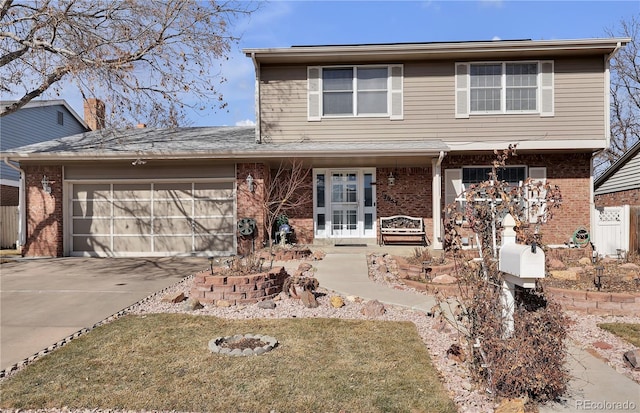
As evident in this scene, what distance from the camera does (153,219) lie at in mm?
12375

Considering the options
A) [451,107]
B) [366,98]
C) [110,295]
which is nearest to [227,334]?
[110,295]

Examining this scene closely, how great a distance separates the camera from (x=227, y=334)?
5.02m

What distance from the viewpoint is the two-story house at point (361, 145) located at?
11.9m

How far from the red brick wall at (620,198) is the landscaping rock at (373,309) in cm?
1340

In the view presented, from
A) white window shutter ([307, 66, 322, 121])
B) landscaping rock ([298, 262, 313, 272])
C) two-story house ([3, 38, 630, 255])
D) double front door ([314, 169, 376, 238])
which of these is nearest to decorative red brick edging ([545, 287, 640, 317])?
landscaping rock ([298, 262, 313, 272])

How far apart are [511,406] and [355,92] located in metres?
10.6

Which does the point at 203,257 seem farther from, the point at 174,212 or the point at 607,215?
the point at 607,215

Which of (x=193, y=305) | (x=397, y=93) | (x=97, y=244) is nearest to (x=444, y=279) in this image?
(x=193, y=305)

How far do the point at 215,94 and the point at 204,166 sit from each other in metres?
2.77

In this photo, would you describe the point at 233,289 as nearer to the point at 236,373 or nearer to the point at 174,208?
the point at 236,373

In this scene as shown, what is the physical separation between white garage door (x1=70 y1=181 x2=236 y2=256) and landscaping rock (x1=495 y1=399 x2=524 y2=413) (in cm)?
978

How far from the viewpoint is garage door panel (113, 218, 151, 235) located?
1240 centimetres

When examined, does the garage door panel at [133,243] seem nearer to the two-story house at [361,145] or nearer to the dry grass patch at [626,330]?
the two-story house at [361,145]

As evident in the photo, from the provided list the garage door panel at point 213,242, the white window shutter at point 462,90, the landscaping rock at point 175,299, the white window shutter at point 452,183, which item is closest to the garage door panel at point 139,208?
the garage door panel at point 213,242
